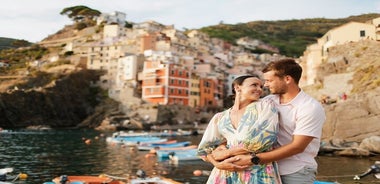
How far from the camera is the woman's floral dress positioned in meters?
3.49

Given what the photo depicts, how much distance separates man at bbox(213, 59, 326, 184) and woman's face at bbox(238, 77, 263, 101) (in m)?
0.13

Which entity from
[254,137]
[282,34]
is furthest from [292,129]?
[282,34]

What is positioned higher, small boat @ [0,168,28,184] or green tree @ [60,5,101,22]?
green tree @ [60,5,101,22]

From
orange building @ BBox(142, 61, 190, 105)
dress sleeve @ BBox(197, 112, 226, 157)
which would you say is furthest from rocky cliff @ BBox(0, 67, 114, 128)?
dress sleeve @ BBox(197, 112, 226, 157)

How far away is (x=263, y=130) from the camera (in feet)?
11.4

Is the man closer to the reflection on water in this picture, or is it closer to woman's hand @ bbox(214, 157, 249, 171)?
woman's hand @ bbox(214, 157, 249, 171)

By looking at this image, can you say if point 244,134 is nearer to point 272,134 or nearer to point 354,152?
point 272,134

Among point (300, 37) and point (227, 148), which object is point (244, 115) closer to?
point (227, 148)

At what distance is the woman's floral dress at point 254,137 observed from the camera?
3.49 metres

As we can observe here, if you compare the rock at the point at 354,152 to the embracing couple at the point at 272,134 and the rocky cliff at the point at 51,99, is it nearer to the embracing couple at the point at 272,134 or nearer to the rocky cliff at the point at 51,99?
the embracing couple at the point at 272,134

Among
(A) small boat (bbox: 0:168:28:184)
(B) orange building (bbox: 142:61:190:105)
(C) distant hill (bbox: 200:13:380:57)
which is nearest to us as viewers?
(A) small boat (bbox: 0:168:28:184)

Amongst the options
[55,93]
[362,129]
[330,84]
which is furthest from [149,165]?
[55,93]

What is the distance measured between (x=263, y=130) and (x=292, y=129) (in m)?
0.34

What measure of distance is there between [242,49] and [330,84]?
331 ft
